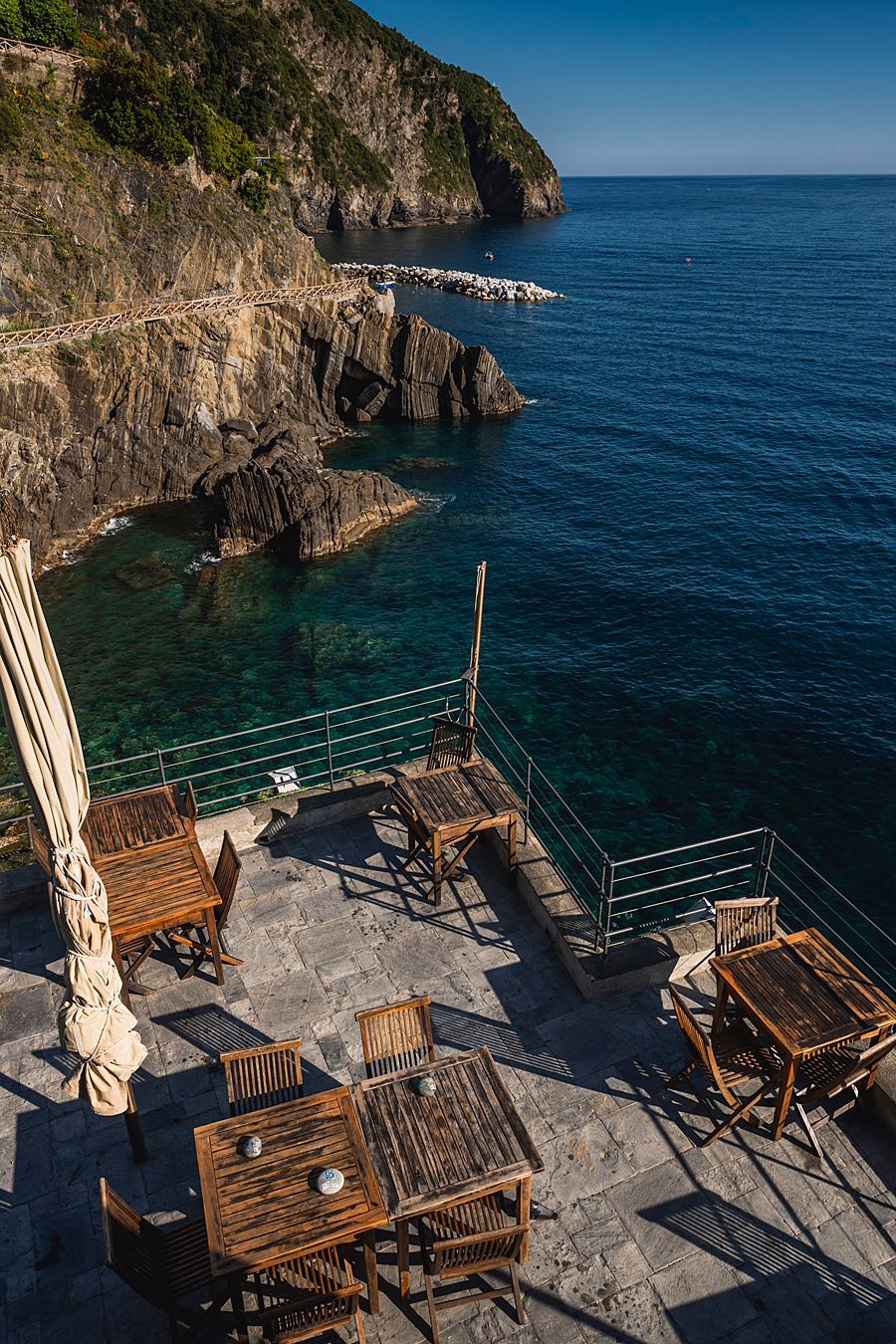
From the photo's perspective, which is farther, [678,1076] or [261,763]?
[261,763]

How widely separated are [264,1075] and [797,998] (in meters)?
4.95

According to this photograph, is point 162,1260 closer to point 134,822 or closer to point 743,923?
point 134,822

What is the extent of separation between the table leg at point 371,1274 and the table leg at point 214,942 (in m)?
3.51

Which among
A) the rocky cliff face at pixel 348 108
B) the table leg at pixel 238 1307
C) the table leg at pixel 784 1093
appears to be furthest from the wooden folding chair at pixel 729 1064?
the rocky cliff face at pixel 348 108

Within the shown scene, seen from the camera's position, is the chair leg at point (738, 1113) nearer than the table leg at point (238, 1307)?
No

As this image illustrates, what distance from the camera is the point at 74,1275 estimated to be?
6.38 metres

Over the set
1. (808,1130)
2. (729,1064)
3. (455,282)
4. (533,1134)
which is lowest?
(455,282)

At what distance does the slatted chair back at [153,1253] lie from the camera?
18.1ft

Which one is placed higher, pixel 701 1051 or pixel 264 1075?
pixel 701 1051

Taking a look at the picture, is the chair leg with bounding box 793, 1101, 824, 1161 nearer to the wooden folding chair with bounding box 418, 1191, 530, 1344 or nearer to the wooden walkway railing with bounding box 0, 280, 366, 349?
the wooden folding chair with bounding box 418, 1191, 530, 1344

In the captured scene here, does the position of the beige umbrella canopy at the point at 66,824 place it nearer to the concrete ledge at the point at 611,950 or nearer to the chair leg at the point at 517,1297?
the chair leg at the point at 517,1297

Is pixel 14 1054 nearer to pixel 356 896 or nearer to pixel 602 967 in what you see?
pixel 356 896

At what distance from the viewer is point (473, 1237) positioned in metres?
5.77

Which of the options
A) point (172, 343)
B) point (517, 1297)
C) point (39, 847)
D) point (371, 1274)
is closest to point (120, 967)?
point (39, 847)
